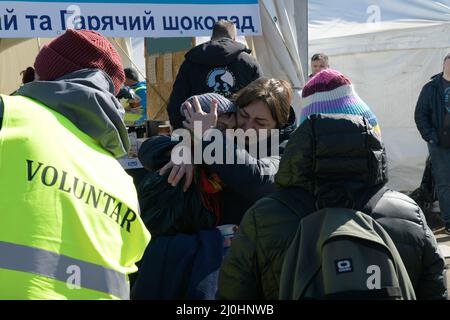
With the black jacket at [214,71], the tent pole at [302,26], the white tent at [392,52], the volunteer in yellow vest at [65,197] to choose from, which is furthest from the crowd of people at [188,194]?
the white tent at [392,52]

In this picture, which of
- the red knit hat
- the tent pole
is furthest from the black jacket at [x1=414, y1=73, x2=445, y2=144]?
the red knit hat

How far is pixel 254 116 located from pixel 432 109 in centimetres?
530

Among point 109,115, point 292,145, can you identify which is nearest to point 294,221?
point 292,145

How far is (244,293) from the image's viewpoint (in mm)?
2189

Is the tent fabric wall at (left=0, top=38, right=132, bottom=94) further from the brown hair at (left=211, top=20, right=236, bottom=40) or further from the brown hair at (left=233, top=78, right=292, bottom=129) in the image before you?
the brown hair at (left=233, top=78, right=292, bottom=129)

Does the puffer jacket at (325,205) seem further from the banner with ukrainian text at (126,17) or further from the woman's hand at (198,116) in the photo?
the banner with ukrainian text at (126,17)

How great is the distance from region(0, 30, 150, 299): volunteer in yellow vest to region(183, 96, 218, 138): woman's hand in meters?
0.76

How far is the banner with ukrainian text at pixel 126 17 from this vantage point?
6.23 metres

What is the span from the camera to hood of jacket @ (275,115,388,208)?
2.08 metres

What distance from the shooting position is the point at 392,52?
1093 centimetres

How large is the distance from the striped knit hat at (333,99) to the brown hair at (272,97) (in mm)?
360

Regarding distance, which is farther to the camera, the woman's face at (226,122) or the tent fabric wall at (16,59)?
the tent fabric wall at (16,59)

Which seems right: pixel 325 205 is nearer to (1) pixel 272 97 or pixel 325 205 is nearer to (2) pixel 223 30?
(1) pixel 272 97
